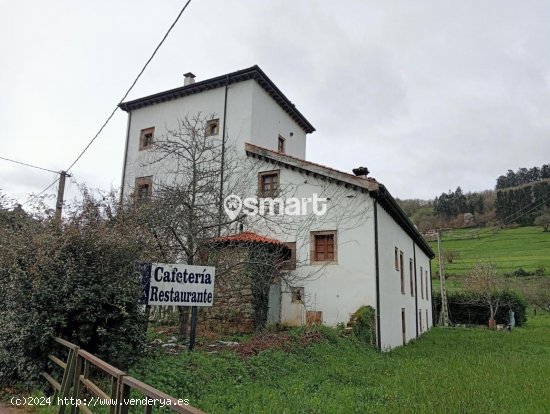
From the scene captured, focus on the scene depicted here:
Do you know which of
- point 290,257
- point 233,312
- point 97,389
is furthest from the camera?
point 290,257

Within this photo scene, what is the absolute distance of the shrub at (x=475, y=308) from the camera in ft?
115

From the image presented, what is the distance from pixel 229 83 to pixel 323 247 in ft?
30.5

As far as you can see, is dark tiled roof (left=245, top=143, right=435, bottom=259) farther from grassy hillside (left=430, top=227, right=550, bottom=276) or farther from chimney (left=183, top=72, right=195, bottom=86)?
grassy hillside (left=430, top=227, right=550, bottom=276)

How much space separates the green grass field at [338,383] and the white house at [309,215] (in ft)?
11.7

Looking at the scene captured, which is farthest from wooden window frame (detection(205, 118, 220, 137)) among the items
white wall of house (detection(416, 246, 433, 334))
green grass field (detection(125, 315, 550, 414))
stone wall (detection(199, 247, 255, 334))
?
white wall of house (detection(416, 246, 433, 334))

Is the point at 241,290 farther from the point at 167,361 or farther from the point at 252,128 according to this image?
the point at 252,128

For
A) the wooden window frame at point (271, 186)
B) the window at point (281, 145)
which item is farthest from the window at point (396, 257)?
the window at point (281, 145)

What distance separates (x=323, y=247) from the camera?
50.8ft

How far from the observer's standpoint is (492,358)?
42.3ft

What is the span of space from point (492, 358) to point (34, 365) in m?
12.3

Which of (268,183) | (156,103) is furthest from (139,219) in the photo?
(156,103)

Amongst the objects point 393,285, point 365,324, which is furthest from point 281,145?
point 365,324

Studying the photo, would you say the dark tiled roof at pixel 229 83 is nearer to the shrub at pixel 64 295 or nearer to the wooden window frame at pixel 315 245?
the wooden window frame at pixel 315 245

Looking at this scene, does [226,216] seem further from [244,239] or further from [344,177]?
[344,177]
